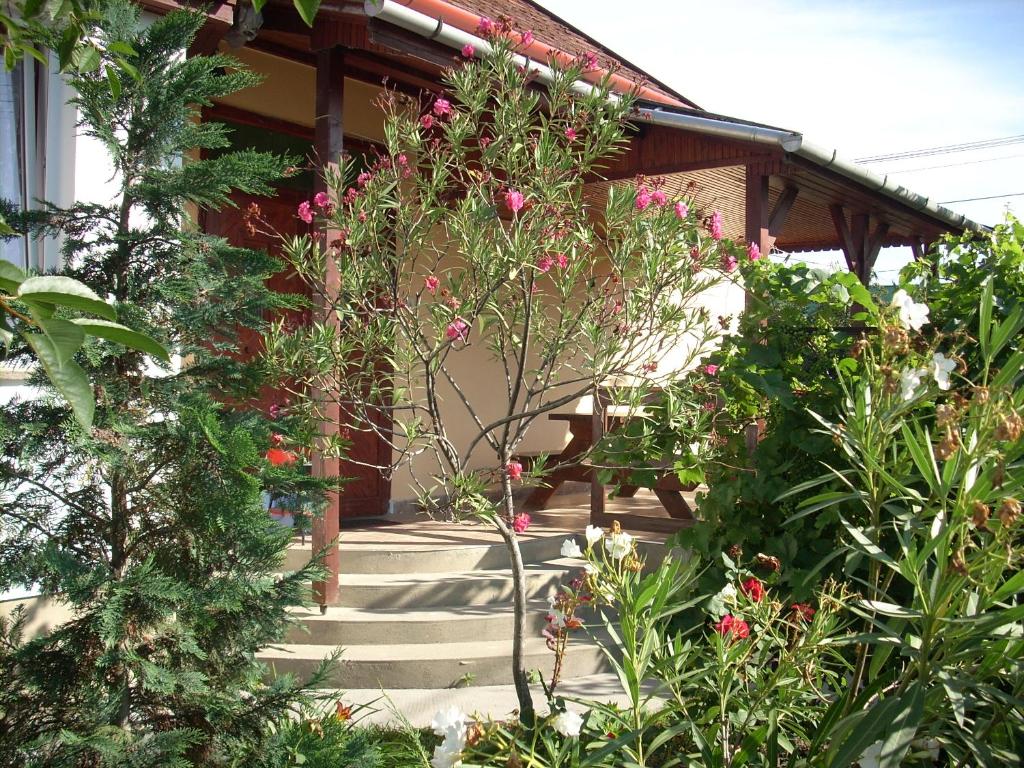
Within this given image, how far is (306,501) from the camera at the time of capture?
349 centimetres

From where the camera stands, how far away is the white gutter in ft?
16.8

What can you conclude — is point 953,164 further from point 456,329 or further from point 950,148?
point 456,329

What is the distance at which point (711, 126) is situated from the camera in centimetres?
668

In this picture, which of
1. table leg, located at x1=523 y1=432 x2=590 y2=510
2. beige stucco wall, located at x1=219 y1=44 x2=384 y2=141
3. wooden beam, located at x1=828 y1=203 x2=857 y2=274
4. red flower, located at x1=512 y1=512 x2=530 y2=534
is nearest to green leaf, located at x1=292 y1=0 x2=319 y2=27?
red flower, located at x1=512 y1=512 x2=530 y2=534

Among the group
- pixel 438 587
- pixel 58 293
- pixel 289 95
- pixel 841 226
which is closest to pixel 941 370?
pixel 58 293

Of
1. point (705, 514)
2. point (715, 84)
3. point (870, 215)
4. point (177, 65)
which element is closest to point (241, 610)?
point (177, 65)

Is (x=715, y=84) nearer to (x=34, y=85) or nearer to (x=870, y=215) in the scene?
(x=870, y=215)

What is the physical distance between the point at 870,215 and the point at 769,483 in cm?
604

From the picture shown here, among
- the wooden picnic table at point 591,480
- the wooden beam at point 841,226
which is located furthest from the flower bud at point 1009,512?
the wooden beam at point 841,226

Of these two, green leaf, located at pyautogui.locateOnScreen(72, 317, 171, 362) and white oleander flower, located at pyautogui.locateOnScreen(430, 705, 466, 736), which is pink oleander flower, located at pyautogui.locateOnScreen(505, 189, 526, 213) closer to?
white oleander flower, located at pyautogui.locateOnScreen(430, 705, 466, 736)

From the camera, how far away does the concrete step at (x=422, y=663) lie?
4848mm

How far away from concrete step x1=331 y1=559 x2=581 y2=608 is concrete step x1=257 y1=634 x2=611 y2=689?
15.1 inches

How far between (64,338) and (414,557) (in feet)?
16.5

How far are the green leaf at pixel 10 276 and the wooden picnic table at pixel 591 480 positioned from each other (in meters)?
5.30
